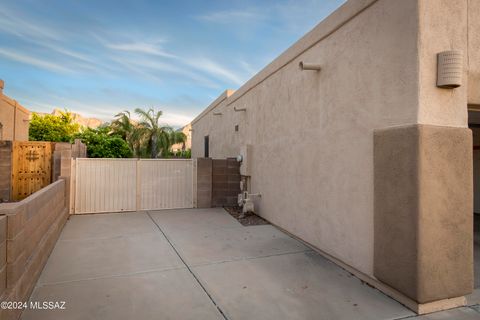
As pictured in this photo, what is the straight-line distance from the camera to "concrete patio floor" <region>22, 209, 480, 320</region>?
3.05 meters

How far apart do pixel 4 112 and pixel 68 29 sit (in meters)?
7.79

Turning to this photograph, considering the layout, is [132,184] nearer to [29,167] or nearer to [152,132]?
[29,167]

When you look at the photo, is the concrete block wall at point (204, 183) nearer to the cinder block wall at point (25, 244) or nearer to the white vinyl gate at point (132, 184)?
the white vinyl gate at point (132, 184)

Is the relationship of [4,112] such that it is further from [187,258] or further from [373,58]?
[373,58]

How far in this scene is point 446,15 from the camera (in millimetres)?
3258

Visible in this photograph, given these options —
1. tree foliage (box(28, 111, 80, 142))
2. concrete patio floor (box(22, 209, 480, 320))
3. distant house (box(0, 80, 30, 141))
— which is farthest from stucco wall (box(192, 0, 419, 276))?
tree foliage (box(28, 111, 80, 142))

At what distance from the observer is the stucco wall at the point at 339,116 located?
11.3 feet

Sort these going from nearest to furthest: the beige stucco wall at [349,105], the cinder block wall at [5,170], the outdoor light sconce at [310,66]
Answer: the beige stucco wall at [349,105] < the outdoor light sconce at [310,66] < the cinder block wall at [5,170]

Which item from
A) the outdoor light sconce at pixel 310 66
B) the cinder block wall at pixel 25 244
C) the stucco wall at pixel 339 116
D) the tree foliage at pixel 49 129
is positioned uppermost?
the tree foliage at pixel 49 129

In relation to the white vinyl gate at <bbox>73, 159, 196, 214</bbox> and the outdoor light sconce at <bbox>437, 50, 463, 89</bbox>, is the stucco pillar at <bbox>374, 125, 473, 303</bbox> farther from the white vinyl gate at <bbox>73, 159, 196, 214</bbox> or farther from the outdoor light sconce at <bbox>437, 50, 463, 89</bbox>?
the white vinyl gate at <bbox>73, 159, 196, 214</bbox>

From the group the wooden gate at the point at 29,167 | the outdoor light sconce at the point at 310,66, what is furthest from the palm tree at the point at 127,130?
the outdoor light sconce at the point at 310,66

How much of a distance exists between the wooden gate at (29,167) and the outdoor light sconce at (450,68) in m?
10.9

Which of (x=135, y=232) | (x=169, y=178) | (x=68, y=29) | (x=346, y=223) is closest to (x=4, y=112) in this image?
(x=68, y=29)

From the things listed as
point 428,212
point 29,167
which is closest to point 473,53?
point 428,212
